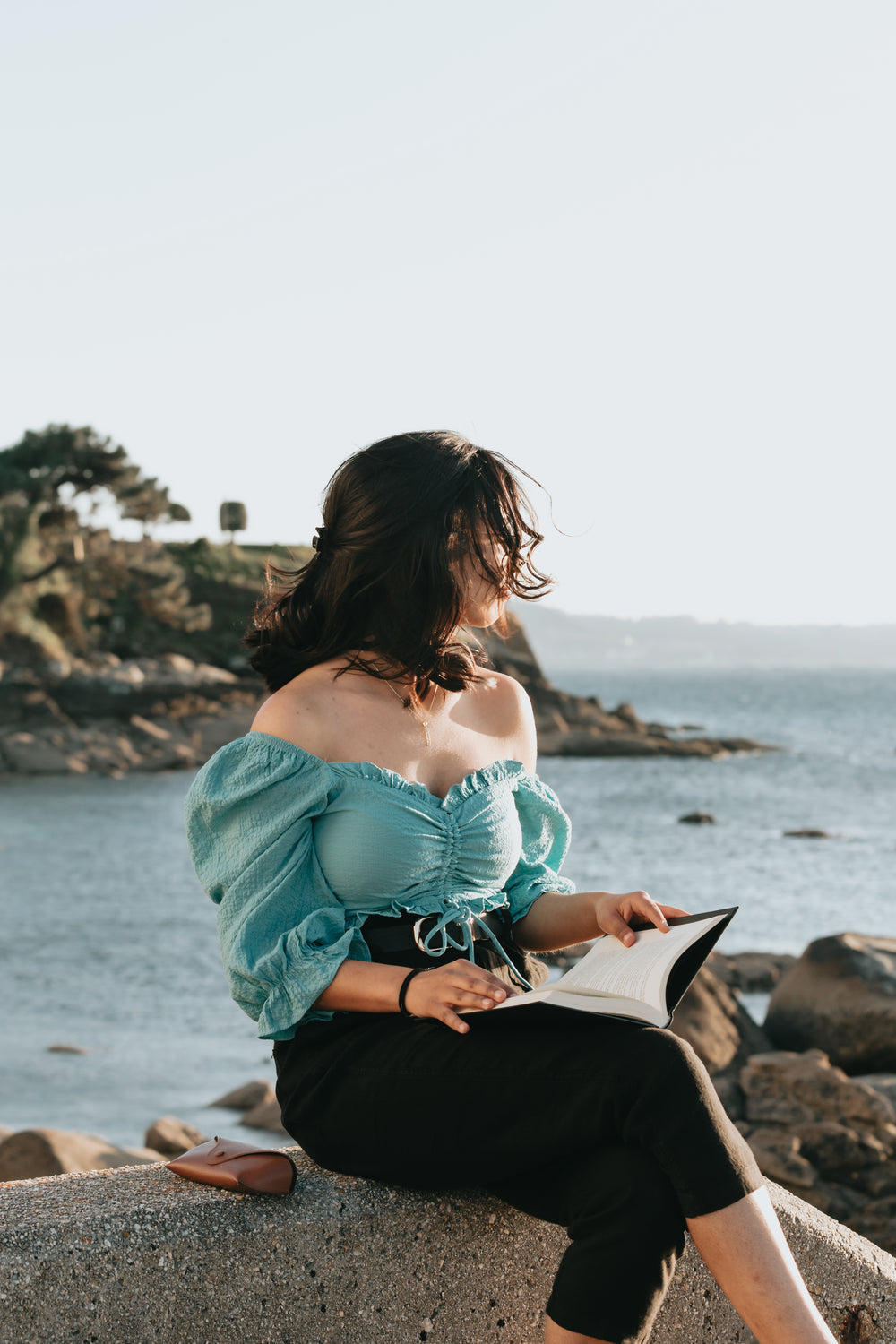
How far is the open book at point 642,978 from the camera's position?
192 centimetres

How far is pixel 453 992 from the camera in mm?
2006

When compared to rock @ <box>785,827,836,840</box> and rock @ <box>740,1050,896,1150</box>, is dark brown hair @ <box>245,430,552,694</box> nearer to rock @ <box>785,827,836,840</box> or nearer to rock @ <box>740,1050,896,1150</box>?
rock @ <box>740,1050,896,1150</box>

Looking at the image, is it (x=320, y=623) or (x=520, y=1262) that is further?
(x=320, y=623)

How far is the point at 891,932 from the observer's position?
51.9ft

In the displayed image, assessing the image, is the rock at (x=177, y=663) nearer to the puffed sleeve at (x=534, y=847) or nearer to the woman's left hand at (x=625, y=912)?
the puffed sleeve at (x=534, y=847)

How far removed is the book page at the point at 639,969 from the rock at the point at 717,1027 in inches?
Answer: 239

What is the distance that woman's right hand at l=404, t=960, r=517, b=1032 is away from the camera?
1.98 meters

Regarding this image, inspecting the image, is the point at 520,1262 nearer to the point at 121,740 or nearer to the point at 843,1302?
the point at 843,1302

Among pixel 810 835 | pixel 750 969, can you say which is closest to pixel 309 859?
pixel 750 969

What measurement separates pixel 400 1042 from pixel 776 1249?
64 centimetres

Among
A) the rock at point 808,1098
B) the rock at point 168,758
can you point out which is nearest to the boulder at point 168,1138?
the rock at point 808,1098

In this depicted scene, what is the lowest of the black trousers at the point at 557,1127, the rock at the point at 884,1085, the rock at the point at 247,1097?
the rock at the point at 247,1097

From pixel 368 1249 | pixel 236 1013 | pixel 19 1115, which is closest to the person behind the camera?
pixel 368 1249

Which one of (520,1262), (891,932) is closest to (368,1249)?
(520,1262)
